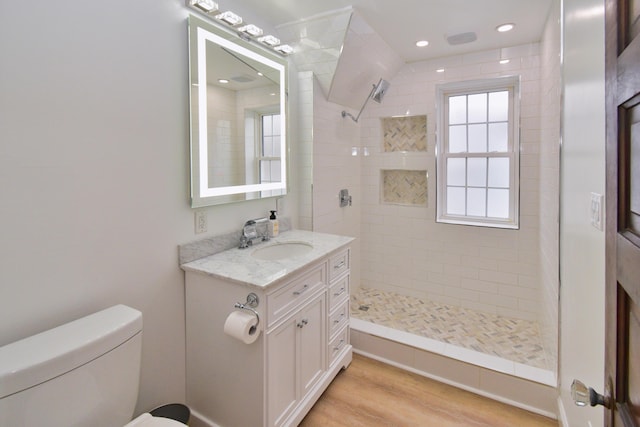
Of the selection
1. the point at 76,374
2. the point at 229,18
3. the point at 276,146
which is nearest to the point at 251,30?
the point at 229,18

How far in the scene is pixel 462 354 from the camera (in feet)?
7.36

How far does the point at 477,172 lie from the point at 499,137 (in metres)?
0.35

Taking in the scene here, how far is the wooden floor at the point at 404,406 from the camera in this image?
189 centimetres

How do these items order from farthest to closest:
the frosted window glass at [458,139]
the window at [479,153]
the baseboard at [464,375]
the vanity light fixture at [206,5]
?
the frosted window glass at [458,139] < the window at [479,153] < the baseboard at [464,375] < the vanity light fixture at [206,5]

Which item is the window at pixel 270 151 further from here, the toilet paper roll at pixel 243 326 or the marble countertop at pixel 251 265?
the toilet paper roll at pixel 243 326

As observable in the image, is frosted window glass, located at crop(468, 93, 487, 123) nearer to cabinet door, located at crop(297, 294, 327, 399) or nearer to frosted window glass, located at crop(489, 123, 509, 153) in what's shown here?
frosted window glass, located at crop(489, 123, 509, 153)

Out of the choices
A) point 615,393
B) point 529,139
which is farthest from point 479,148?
point 615,393

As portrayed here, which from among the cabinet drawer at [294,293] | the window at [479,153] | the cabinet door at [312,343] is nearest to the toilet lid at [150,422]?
the cabinet drawer at [294,293]

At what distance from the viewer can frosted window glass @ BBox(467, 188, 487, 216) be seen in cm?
320

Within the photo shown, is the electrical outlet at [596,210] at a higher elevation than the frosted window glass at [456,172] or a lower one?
lower

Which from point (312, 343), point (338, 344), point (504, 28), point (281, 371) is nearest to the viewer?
point (281, 371)

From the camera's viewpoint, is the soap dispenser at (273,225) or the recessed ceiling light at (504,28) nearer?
the soap dispenser at (273,225)

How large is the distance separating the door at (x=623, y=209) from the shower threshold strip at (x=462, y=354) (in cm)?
156

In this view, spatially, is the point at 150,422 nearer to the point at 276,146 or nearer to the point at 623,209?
the point at 623,209
